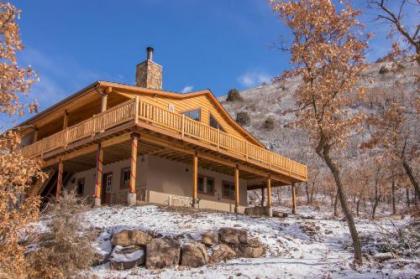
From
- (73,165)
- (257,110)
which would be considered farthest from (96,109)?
(257,110)

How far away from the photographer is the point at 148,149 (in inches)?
862

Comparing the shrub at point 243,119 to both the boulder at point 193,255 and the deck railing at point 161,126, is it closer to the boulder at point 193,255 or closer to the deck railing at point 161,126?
the deck railing at point 161,126

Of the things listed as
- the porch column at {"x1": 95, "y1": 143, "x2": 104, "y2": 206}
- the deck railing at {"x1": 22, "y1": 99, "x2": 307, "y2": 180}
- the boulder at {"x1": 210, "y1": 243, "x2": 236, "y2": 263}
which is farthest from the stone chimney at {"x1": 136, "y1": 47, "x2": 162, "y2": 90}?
the boulder at {"x1": 210, "y1": 243, "x2": 236, "y2": 263}

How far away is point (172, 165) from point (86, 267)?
1254 cm

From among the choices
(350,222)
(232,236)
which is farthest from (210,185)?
(350,222)

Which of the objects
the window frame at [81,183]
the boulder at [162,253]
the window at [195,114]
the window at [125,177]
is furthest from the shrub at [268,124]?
the boulder at [162,253]

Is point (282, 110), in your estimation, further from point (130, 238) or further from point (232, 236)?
point (130, 238)

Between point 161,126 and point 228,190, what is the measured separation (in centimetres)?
991

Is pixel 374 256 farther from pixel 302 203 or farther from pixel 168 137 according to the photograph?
pixel 302 203

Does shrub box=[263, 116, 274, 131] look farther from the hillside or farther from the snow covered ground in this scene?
the snow covered ground

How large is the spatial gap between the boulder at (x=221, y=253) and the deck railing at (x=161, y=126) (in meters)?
6.73

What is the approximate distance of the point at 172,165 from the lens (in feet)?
78.2

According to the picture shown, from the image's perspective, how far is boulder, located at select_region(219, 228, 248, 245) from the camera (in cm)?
1508

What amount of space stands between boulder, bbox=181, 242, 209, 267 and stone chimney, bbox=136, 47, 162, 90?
14058mm
